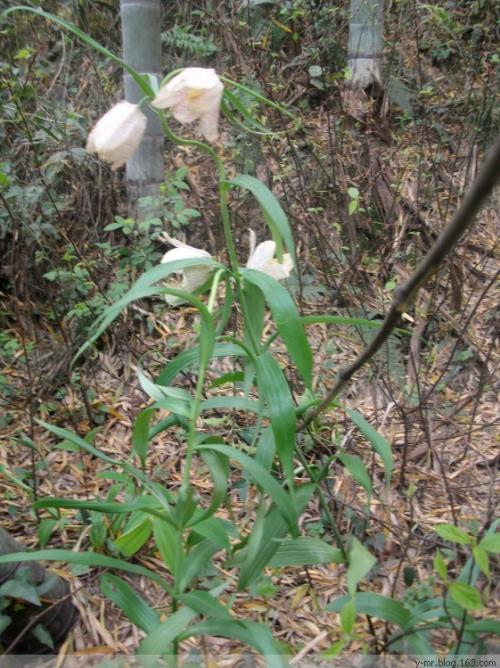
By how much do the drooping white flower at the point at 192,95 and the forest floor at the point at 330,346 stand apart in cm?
67

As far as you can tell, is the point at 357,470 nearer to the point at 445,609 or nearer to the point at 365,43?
the point at 445,609

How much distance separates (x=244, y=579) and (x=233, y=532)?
0.43ft

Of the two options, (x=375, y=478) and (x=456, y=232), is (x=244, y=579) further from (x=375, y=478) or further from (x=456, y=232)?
(x=375, y=478)

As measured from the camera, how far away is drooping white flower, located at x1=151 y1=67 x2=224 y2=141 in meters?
0.67

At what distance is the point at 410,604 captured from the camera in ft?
3.65

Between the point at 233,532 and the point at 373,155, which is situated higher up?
the point at 373,155

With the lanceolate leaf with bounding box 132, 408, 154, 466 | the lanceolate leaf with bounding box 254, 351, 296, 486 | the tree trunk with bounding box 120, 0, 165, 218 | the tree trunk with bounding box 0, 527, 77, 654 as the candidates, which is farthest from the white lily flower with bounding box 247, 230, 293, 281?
the tree trunk with bounding box 120, 0, 165, 218

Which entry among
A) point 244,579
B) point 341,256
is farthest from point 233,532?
point 341,256

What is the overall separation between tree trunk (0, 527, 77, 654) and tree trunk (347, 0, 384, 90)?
214 cm

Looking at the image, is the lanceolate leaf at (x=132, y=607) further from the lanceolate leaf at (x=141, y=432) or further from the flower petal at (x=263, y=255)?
the flower petal at (x=263, y=255)

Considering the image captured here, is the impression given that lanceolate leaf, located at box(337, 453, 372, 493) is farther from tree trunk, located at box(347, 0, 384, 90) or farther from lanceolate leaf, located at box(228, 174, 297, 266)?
tree trunk, located at box(347, 0, 384, 90)

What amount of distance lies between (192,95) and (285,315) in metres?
0.28

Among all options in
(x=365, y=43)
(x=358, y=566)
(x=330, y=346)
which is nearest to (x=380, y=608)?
(x=358, y=566)

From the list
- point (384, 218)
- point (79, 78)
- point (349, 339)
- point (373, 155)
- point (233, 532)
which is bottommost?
point (349, 339)
